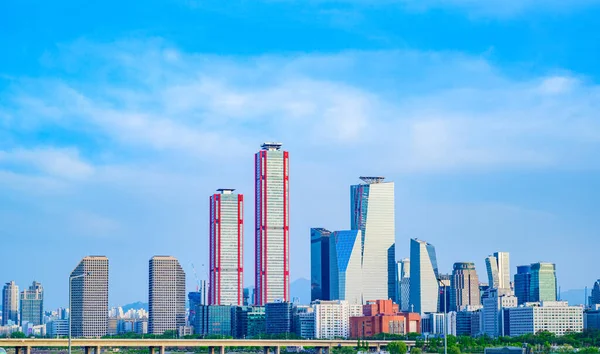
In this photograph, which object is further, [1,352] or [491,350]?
[491,350]

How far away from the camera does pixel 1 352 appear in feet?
246

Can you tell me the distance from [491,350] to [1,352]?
243 feet

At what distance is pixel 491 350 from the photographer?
13438cm
